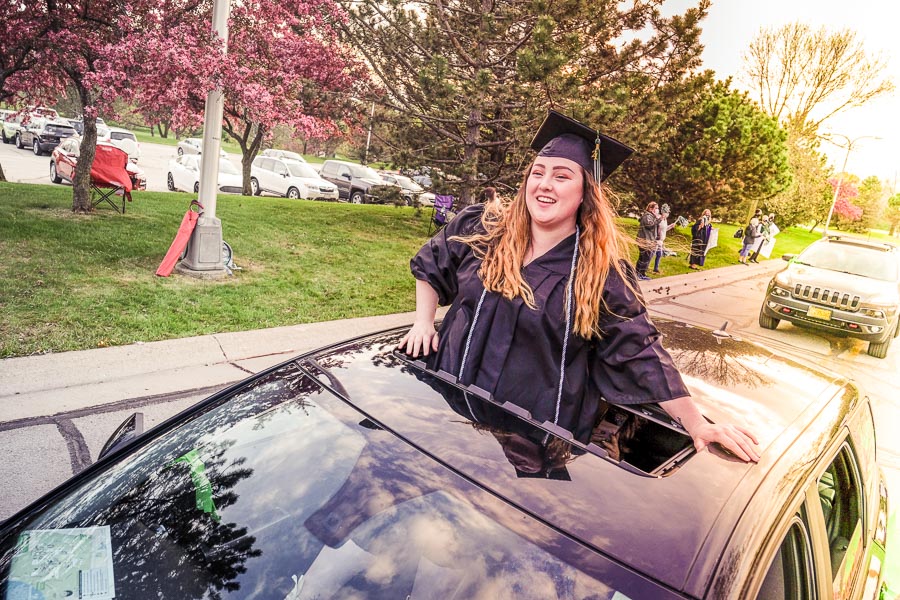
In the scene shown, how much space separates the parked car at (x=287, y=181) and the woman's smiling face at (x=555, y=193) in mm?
20062

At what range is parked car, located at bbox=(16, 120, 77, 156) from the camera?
24.3 metres

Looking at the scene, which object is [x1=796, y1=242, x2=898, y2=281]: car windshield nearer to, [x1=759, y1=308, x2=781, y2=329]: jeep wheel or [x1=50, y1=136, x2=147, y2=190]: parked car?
[x1=759, y1=308, x2=781, y2=329]: jeep wheel

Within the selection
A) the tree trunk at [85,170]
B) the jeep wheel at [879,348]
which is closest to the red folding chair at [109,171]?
the tree trunk at [85,170]

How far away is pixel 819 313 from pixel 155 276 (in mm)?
9538

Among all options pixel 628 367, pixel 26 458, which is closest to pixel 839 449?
pixel 628 367

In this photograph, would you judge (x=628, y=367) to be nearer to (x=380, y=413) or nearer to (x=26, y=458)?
(x=380, y=413)

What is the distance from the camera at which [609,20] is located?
1141 cm

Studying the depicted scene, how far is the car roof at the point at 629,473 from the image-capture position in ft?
4.07

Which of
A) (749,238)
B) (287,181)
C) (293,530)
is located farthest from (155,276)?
(749,238)

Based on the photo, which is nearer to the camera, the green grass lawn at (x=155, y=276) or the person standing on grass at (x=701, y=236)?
the green grass lawn at (x=155, y=276)

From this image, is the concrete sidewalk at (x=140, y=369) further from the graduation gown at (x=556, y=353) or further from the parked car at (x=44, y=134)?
the parked car at (x=44, y=134)

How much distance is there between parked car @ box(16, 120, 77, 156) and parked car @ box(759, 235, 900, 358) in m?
26.7

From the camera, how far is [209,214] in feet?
25.5

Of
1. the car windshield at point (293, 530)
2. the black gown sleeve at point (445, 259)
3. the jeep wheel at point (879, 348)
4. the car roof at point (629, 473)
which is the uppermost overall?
the black gown sleeve at point (445, 259)
